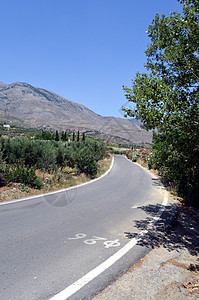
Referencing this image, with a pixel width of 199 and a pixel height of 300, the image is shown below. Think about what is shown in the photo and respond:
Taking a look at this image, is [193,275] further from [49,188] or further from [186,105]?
[49,188]

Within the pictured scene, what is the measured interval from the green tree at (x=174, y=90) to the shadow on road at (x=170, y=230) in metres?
1.65

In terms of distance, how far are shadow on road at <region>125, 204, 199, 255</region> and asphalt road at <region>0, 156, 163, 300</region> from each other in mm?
265

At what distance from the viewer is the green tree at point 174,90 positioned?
193 inches

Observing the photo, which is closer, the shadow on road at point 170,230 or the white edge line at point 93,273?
the white edge line at point 93,273

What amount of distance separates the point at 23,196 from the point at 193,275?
6.27 meters

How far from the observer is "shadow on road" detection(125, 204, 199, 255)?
4.46m

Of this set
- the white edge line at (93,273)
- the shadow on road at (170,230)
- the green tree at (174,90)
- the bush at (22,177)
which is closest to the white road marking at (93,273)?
the white edge line at (93,273)

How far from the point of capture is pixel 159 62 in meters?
7.24

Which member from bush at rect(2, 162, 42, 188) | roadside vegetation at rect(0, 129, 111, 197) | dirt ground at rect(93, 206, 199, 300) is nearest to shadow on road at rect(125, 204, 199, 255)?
dirt ground at rect(93, 206, 199, 300)

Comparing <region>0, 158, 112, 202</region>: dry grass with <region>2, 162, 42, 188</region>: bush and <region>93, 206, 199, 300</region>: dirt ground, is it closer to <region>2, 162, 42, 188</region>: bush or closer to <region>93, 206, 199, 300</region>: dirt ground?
<region>2, 162, 42, 188</region>: bush

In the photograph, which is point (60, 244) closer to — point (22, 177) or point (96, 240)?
point (96, 240)

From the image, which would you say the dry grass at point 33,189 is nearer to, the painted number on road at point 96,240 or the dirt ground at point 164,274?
the painted number on road at point 96,240

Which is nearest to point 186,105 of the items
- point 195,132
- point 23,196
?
point 195,132

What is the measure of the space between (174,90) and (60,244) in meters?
4.71
